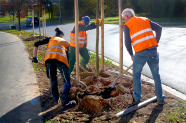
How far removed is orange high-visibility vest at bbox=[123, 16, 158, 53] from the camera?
4625mm

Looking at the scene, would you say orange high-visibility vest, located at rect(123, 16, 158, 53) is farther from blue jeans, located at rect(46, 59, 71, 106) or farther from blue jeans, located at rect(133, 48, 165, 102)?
blue jeans, located at rect(46, 59, 71, 106)

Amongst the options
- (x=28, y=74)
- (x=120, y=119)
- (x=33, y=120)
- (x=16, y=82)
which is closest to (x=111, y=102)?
(x=120, y=119)

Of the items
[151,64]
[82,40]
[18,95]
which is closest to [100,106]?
[151,64]

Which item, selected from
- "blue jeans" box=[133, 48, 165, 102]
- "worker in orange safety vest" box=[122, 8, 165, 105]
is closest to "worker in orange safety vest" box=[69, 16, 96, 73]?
"worker in orange safety vest" box=[122, 8, 165, 105]

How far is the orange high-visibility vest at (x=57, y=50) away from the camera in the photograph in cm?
484

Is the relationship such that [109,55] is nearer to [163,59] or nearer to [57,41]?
[163,59]

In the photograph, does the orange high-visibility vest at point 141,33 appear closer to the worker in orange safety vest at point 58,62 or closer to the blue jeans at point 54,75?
the worker in orange safety vest at point 58,62

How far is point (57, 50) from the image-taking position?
192 inches

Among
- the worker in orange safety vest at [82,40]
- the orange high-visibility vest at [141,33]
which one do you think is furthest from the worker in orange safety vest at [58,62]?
the worker in orange safety vest at [82,40]

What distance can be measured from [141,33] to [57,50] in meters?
1.65

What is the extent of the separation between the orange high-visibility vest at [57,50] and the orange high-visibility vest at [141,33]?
137 centimetres

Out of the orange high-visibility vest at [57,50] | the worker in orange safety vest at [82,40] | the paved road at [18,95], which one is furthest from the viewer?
the worker in orange safety vest at [82,40]

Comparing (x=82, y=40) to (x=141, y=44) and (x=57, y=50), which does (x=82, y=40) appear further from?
(x=141, y=44)

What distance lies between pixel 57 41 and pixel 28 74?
3336 millimetres
